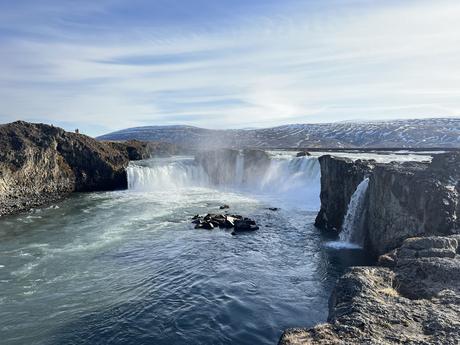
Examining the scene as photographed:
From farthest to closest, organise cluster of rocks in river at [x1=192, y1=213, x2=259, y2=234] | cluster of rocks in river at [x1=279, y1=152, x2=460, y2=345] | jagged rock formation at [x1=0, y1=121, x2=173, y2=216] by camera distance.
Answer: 1. jagged rock formation at [x1=0, y1=121, x2=173, y2=216]
2. cluster of rocks in river at [x1=192, y1=213, x2=259, y2=234]
3. cluster of rocks in river at [x1=279, y1=152, x2=460, y2=345]

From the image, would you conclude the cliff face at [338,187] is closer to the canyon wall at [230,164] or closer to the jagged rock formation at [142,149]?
the canyon wall at [230,164]

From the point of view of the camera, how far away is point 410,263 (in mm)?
11820

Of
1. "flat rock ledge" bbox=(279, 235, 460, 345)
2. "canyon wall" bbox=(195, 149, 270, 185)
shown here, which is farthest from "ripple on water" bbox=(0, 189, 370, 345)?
"canyon wall" bbox=(195, 149, 270, 185)

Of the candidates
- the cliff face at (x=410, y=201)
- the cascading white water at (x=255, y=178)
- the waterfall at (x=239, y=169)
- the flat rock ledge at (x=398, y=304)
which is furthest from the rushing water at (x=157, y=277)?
the waterfall at (x=239, y=169)

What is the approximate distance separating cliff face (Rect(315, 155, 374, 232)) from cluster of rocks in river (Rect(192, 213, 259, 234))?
20.6 feet

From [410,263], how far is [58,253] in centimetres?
2486

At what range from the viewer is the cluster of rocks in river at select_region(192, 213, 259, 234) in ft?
119

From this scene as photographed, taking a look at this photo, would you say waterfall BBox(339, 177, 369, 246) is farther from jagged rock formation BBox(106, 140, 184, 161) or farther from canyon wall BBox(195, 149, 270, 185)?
jagged rock formation BBox(106, 140, 184, 161)

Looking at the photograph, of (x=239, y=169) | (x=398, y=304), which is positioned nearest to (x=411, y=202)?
(x=398, y=304)

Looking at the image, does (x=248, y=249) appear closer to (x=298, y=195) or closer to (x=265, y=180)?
(x=298, y=195)

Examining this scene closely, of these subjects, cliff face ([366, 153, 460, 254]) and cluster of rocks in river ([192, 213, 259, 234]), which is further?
cluster of rocks in river ([192, 213, 259, 234])

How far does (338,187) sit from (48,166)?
43.0 m

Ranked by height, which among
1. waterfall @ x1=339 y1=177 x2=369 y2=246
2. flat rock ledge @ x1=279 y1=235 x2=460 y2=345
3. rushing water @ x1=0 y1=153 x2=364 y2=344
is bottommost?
rushing water @ x1=0 y1=153 x2=364 y2=344

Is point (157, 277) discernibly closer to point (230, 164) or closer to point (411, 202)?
point (411, 202)
